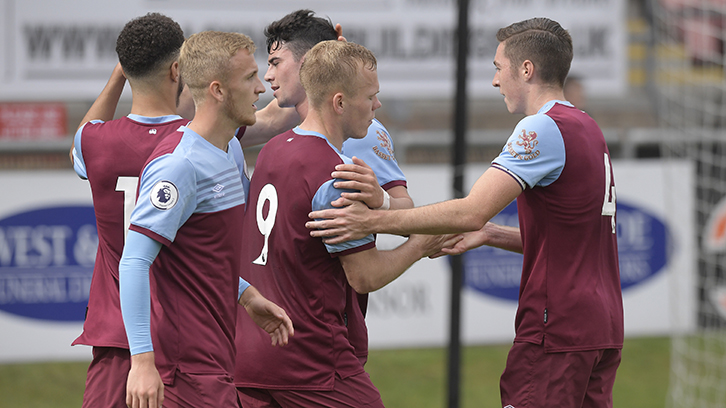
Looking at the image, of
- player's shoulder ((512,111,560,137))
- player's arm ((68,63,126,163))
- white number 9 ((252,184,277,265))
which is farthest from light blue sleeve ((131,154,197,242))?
player's shoulder ((512,111,560,137))

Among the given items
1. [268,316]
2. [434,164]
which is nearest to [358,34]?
[434,164]

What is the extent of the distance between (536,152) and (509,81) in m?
0.39

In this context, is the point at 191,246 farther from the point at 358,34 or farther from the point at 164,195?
the point at 358,34

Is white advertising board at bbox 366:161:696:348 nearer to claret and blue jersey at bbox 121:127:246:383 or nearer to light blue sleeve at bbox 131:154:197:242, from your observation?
claret and blue jersey at bbox 121:127:246:383

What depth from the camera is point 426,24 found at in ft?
23.9

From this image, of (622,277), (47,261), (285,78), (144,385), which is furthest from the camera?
(622,277)

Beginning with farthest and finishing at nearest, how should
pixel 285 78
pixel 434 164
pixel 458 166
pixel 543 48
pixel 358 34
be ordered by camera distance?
pixel 434 164 < pixel 358 34 < pixel 458 166 < pixel 285 78 < pixel 543 48

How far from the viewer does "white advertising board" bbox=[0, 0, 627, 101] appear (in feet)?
22.0

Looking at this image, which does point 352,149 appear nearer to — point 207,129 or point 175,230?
point 207,129

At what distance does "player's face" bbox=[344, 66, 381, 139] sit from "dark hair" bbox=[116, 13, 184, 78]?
669 mm

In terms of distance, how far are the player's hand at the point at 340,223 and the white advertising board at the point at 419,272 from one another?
373cm

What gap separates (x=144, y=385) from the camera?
2348 mm

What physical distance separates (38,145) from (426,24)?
3577 mm

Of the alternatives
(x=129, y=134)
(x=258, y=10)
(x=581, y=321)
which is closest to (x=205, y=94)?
(x=129, y=134)
